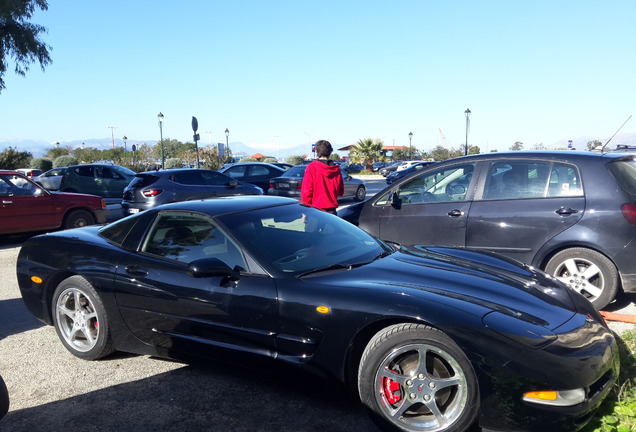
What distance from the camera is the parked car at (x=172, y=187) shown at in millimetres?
12320

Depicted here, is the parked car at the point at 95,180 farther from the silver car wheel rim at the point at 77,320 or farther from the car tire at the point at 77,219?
the silver car wheel rim at the point at 77,320

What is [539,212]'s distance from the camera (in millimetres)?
5184

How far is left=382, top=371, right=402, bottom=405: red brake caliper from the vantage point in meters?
2.86

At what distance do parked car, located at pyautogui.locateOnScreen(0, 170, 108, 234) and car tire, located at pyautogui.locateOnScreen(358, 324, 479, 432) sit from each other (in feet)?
28.8

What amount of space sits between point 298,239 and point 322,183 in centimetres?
278

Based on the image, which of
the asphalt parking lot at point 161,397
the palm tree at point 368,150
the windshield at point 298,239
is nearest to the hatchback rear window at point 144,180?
the asphalt parking lot at point 161,397

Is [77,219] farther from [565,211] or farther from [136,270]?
[565,211]

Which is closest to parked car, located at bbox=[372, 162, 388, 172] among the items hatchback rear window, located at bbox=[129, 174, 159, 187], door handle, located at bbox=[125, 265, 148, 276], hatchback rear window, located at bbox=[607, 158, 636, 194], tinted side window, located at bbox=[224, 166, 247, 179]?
tinted side window, located at bbox=[224, 166, 247, 179]

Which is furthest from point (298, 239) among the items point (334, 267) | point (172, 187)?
point (172, 187)

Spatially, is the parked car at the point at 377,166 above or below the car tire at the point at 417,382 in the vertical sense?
below

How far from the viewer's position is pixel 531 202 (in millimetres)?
5281

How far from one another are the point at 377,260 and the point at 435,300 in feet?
2.80

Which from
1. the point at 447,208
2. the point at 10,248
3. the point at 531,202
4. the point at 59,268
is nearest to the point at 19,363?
the point at 59,268

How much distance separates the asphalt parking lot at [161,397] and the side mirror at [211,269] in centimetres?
60
